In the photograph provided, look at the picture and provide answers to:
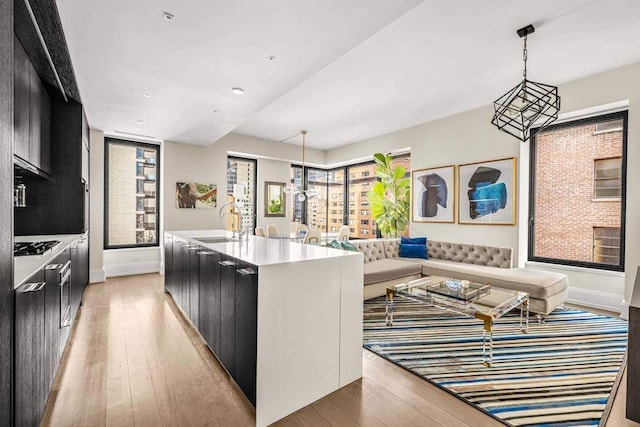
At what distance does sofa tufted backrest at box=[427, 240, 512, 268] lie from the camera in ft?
14.5

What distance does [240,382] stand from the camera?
1.93 m

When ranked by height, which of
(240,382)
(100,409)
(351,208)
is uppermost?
(351,208)

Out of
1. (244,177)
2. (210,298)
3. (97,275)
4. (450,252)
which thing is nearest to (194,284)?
(210,298)

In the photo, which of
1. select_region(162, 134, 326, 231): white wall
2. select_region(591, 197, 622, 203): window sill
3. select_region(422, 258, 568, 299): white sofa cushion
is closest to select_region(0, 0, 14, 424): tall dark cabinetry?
select_region(422, 258, 568, 299): white sofa cushion

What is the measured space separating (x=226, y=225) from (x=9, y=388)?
5623mm

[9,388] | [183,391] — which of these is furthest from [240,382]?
[9,388]

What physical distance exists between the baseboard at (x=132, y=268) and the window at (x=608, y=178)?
741 centimetres

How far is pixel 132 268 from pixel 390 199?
528 cm

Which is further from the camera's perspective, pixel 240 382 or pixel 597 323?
Result: pixel 597 323

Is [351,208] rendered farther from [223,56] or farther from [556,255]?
[223,56]

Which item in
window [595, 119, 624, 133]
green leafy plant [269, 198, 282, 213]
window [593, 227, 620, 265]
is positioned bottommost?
window [593, 227, 620, 265]

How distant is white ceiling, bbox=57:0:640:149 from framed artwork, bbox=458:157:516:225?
1.05 metres

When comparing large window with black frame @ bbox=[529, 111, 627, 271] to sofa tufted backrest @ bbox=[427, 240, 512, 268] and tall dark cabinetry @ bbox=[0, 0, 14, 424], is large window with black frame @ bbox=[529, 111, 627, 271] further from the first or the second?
tall dark cabinetry @ bbox=[0, 0, 14, 424]

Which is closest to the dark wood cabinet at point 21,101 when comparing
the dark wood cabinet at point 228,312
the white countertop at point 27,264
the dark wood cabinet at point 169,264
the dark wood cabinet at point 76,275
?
the white countertop at point 27,264
